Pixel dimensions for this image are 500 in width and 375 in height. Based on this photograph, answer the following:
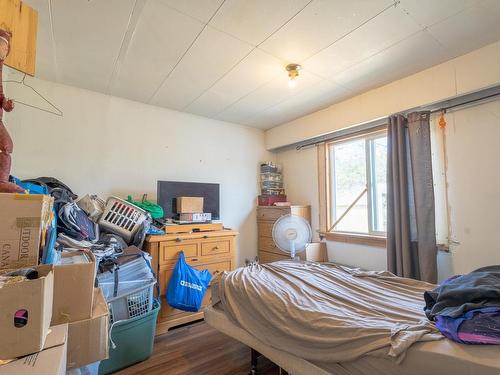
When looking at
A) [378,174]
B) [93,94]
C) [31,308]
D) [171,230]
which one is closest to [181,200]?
[171,230]

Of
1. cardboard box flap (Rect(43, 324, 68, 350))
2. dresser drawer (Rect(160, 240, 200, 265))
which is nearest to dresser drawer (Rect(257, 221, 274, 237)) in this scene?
dresser drawer (Rect(160, 240, 200, 265))

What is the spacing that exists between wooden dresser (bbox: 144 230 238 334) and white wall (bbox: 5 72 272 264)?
0.73m

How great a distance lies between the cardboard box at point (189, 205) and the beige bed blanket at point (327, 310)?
1.06 m

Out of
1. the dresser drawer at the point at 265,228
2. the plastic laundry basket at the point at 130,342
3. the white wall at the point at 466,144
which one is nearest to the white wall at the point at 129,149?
the dresser drawer at the point at 265,228

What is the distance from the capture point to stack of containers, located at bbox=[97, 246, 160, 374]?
1.76 meters

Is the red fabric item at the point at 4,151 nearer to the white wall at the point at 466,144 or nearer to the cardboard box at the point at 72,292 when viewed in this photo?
the cardboard box at the point at 72,292

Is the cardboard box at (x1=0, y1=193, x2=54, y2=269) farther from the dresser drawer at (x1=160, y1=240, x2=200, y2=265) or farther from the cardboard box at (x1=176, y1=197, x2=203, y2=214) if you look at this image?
the cardboard box at (x1=176, y1=197, x2=203, y2=214)

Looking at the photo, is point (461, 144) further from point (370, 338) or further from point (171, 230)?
point (171, 230)

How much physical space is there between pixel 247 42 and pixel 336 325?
190cm

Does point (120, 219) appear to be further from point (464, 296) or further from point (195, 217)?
point (464, 296)

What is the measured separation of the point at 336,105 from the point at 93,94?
8.84 feet

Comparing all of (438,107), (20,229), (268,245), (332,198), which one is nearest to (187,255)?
(268,245)

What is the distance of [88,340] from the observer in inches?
42.3

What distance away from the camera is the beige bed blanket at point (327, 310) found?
1.09 metres
